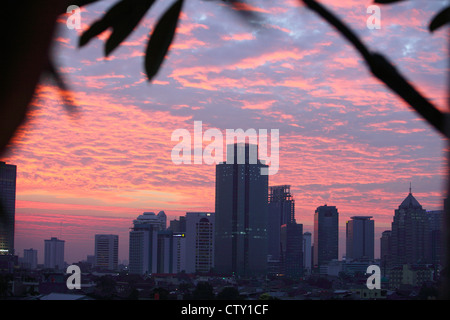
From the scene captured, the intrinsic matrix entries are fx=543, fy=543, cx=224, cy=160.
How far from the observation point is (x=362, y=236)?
144ft

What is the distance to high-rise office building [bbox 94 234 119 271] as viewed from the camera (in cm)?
4259

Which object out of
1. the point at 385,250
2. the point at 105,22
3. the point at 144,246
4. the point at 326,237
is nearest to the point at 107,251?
the point at 144,246

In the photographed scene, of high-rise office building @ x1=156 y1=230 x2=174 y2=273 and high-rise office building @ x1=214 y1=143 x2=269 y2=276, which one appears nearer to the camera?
high-rise office building @ x1=156 y1=230 x2=174 y2=273

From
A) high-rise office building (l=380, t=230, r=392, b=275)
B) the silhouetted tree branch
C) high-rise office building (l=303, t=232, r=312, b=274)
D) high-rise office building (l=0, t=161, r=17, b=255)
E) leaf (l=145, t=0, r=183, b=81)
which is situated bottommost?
high-rise office building (l=303, t=232, r=312, b=274)

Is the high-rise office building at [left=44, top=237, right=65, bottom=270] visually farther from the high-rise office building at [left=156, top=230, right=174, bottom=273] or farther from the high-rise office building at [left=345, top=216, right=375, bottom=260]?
the high-rise office building at [left=345, top=216, right=375, bottom=260]

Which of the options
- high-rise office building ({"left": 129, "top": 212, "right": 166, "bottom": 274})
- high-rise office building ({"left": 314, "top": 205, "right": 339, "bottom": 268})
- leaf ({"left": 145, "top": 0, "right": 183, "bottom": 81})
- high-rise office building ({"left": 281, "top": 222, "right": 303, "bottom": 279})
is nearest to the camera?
leaf ({"left": 145, "top": 0, "right": 183, "bottom": 81})

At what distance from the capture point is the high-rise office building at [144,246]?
46.8 m

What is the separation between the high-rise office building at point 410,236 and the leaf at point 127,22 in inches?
1055

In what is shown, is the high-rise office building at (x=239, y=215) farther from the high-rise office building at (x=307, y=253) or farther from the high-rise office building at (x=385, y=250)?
the high-rise office building at (x=385, y=250)

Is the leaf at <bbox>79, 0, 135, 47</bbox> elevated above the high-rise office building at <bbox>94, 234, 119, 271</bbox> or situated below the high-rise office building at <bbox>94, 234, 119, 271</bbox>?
above

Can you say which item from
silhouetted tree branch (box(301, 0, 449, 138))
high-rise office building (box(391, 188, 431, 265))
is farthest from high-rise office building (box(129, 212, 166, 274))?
silhouetted tree branch (box(301, 0, 449, 138))

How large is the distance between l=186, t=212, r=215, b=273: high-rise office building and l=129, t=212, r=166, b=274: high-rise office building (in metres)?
3.48
